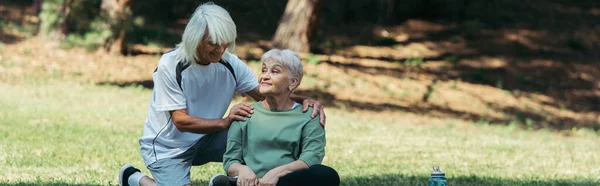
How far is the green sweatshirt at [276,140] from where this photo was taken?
5562mm

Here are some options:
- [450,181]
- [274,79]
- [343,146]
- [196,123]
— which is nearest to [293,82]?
[274,79]

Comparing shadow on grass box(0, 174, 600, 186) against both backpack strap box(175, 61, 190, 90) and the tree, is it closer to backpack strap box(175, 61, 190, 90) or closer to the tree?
backpack strap box(175, 61, 190, 90)

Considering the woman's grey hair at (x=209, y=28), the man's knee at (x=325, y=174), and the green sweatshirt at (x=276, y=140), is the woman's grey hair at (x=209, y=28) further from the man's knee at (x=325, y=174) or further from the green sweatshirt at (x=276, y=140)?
the man's knee at (x=325, y=174)

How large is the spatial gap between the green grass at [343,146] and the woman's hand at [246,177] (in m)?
2.43

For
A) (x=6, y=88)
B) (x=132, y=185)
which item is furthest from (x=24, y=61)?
(x=132, y=185)

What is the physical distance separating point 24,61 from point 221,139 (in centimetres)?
1310

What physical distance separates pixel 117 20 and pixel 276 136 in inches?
562

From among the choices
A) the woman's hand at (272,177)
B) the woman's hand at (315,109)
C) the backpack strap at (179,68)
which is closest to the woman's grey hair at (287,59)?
the woman's hand at (315,109)

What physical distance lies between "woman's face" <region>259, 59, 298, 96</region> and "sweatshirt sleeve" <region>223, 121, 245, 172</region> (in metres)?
0.28

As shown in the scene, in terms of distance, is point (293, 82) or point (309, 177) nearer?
point (309, 177)

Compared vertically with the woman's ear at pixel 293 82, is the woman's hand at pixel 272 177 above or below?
below

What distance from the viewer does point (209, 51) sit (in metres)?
5.91

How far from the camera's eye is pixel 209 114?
20.6 ft

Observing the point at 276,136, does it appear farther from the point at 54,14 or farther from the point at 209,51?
the point at 54,14
